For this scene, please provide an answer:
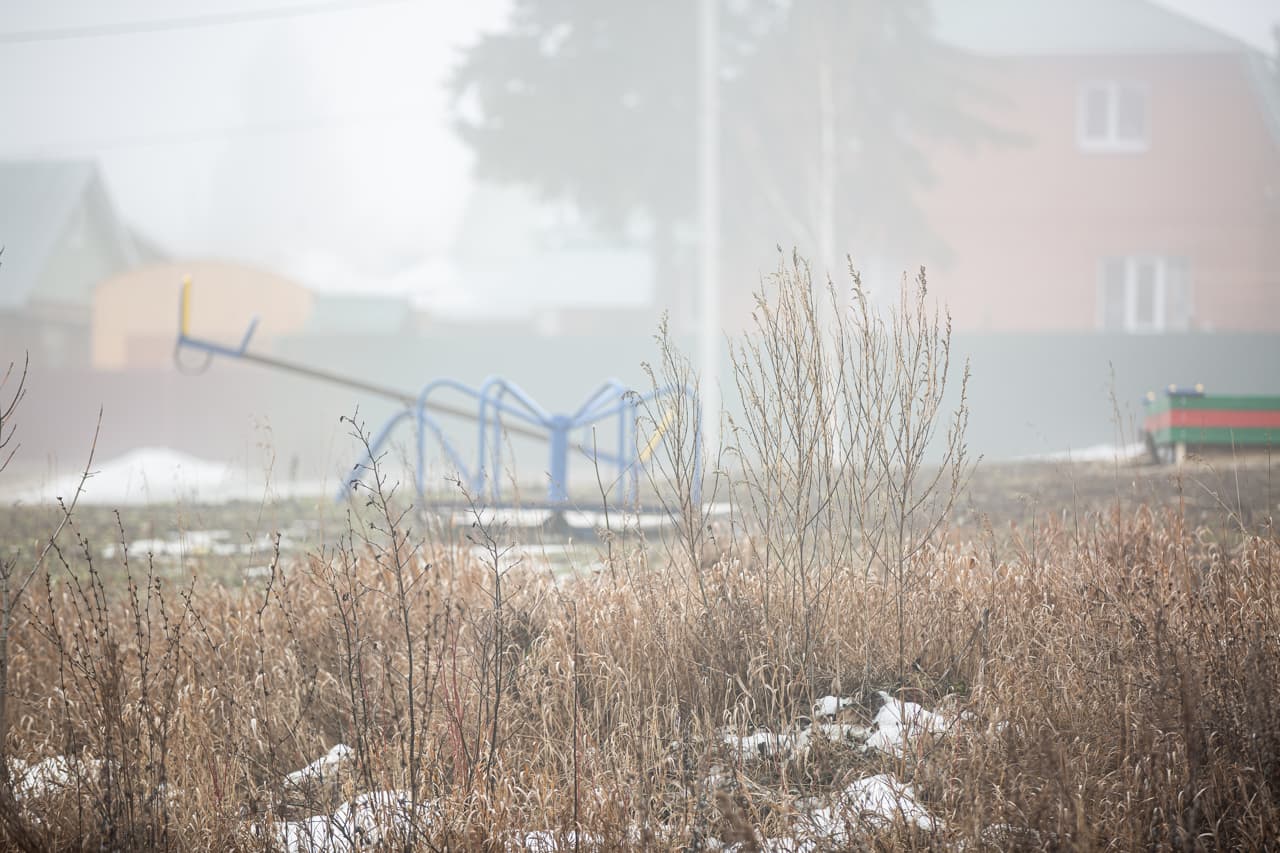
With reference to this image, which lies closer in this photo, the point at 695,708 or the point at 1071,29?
the point at 695,708

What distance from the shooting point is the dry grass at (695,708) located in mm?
2633

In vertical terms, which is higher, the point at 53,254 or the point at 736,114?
the point at 736,114

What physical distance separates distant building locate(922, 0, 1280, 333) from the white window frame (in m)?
0.02

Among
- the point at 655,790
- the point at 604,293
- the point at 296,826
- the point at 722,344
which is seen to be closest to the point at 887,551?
the point at 655,790

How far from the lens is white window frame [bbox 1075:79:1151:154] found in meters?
18.6

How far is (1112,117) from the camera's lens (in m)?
18.8

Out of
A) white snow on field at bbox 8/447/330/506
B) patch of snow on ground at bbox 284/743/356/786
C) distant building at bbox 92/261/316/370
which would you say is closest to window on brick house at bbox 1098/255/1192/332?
white snow on field at bbox 8/447/330/506

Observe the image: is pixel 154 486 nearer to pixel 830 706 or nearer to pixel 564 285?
pixel 830 706

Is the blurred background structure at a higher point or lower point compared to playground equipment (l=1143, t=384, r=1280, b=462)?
higher

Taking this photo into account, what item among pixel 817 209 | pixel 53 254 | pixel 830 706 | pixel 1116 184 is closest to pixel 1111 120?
pixel 1116 184

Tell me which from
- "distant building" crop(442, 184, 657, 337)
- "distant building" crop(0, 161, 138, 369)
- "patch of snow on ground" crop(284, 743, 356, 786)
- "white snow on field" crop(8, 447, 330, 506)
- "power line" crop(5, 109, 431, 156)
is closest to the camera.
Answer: "patch of snow on ground" crop(284, 743, 356, 786)

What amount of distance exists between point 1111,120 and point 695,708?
1841 cm

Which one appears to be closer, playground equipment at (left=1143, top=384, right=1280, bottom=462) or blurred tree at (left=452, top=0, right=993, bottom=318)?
playground equipment at (left=1143, top=384, right=1280, bottom=462)

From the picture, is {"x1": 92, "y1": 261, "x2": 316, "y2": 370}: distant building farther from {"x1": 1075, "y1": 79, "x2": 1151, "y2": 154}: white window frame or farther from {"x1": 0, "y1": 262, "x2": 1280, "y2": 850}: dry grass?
{"x1": 0, "y1": 262, "x2": 1280, "y2": 850}: dry grass
